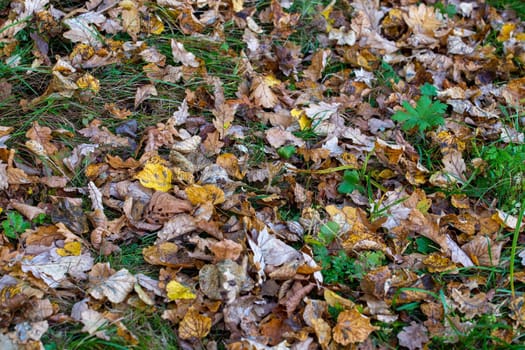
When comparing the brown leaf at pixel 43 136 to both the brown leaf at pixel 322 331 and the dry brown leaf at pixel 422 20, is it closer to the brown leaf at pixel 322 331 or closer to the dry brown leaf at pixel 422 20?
the brown leaf at pixel 322 331

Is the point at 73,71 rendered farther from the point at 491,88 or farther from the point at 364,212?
the point at 491,88

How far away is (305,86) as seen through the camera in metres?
3.57

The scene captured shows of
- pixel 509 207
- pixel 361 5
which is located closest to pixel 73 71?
pixel 361 5

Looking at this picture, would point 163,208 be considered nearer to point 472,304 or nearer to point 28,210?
point 28,210

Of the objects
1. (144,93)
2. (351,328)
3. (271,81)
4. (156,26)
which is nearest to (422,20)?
(271,81)

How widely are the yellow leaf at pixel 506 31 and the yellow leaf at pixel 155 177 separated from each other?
277cm

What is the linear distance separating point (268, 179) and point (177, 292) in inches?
33.8

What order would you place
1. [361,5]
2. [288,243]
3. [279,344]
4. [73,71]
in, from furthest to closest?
[361,5] → [73,71] → [288,243] → [279,344]

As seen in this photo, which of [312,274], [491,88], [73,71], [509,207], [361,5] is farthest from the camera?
[361,5]

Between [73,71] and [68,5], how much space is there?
586 mm

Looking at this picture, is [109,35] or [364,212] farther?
[109,35]

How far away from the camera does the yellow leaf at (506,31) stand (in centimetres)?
407

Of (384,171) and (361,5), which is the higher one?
(361,5)

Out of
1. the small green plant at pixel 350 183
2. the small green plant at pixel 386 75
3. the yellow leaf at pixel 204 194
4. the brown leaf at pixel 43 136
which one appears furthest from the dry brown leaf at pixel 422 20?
the brown leaf at pixel 43 136
